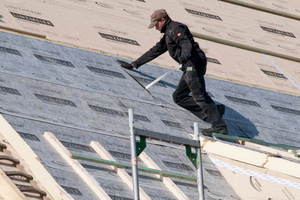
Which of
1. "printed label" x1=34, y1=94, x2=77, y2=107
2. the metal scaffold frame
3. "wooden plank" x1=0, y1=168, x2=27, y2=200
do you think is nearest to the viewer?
the metal scaffold frame

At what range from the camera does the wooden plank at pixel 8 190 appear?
370cm

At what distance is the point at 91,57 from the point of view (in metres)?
6.79

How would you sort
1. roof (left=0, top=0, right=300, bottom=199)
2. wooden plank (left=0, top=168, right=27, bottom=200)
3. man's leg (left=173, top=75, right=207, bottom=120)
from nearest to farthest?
wooden plank (left=0, top=168, right=27, bottom=200)
roof (left=0, top=0, right=300, bottom=199)
man's leg (left=173, top=75, right=207, bottom=120)

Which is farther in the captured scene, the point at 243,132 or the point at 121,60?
the point at 121,60

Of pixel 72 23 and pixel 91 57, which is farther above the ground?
pixel 72 23

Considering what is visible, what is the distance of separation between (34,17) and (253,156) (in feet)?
12.7

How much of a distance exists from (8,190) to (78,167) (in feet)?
2.16

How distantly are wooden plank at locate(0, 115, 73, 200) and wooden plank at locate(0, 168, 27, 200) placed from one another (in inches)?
11.2

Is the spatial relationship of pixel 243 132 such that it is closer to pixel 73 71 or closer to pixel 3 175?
pixel 73 71

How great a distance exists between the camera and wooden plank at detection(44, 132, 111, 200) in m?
4.04

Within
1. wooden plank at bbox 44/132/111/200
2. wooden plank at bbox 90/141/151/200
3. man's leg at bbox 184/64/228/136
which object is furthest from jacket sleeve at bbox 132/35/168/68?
wooden plank at bbox 44/132/111/200

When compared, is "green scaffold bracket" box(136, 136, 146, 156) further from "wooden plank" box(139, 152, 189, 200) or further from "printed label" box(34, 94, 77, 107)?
"printed label" box(34, 94, 77, 107)

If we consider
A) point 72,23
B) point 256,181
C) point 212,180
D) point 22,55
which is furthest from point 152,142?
point 72,23

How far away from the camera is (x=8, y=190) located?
3750 millimetres
